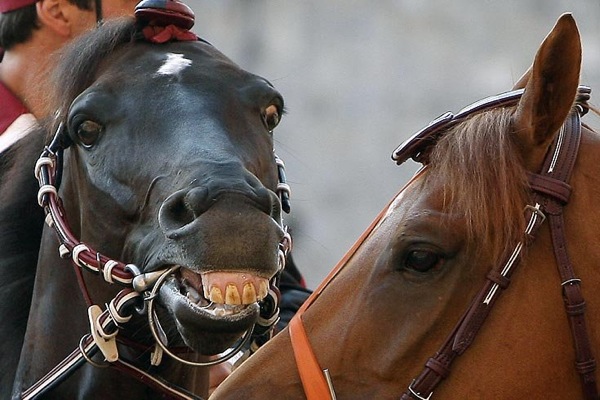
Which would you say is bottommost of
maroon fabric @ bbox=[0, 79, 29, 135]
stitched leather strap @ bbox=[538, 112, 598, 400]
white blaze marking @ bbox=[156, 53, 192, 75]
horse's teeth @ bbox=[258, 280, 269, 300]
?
maroon fabric @ bbox=[0, 79, 29, 135]

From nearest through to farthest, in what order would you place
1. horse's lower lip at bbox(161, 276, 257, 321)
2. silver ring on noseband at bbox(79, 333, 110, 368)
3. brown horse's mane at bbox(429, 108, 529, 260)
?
brown horse's mane at bbox(429, 108, 529, 260)
horse's lower lip at bbox(161, 276, 257, 321)
silver ring on noseband at bbox(79, 333, 110, 368)

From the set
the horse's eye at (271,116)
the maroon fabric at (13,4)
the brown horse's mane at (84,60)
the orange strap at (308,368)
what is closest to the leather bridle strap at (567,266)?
the orange strap at (308,368)

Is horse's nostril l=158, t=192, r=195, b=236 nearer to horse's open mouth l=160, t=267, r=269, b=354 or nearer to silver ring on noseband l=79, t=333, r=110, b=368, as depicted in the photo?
horse's open mouth l=160, t=267, r=269, b=354

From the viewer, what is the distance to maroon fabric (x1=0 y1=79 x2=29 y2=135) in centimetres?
525

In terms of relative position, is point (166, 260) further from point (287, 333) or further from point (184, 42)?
point (184, 42)

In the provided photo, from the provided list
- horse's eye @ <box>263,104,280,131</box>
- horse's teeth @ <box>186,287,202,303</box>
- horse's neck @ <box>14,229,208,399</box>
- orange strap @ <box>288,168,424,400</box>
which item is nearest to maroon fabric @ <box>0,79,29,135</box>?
horse's neck @ <box>14,229,208,399</box>

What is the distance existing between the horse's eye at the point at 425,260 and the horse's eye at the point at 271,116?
1300 millimetres

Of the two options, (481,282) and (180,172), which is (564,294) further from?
(180,172)

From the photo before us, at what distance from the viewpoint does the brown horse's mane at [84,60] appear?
4516 millimetres

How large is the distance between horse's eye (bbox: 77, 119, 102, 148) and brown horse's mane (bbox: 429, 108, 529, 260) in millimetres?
1378

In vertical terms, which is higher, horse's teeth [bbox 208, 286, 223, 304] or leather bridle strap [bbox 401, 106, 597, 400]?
leather bridle strap [bbox 401, 106, 597, 400]

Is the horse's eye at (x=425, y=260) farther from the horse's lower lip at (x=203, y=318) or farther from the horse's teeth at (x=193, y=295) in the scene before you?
the horse's teeth at (x=193, y=295)

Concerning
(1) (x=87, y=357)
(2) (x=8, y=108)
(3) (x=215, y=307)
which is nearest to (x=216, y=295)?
(3) (x=215, y=307)

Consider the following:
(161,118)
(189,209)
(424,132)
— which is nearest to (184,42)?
(161,118)
